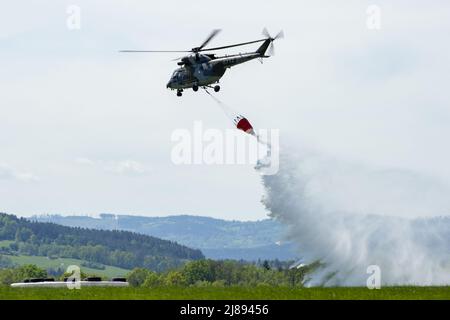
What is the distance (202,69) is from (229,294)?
4358cm

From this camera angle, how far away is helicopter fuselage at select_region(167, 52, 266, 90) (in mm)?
84000

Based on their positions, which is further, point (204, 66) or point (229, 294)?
point (204, 66)

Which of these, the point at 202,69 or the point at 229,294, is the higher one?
the point at 202,69

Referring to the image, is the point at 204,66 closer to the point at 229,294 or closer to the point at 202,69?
the point at 202,69

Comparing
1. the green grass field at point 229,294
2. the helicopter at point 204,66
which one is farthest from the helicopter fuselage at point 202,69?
the green grass field at point 229,294

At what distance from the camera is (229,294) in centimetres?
4450

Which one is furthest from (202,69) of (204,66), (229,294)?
(229,294)

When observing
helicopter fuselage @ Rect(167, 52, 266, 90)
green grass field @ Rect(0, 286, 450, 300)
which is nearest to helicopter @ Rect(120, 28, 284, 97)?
helicopter fuselage @ Rect(167, 52, 266, 90)

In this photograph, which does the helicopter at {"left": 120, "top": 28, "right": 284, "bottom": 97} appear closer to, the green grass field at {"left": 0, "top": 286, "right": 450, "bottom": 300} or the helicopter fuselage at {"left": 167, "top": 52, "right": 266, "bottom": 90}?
the helicopter fuselage at {"left": 167, "top": 52, "right": 266, "bottom": 90}

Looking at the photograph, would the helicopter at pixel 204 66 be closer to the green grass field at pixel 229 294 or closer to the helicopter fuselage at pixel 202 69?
the helicopter fuselage at pixel 202 69
